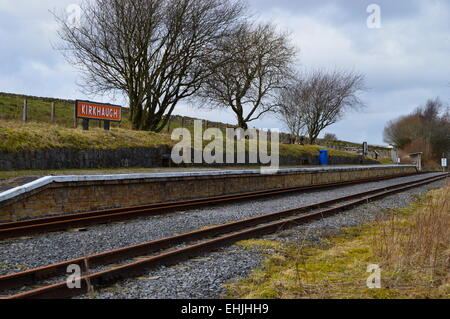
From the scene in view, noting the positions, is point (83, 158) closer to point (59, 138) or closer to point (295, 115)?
point (59, 138)

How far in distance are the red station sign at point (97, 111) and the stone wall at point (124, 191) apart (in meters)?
7.78

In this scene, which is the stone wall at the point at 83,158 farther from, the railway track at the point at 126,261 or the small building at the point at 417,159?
the small building at the point at 417,159

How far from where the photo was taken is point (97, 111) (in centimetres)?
1986

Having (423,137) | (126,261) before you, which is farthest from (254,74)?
(423,137)

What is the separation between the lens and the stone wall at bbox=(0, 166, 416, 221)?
938cm

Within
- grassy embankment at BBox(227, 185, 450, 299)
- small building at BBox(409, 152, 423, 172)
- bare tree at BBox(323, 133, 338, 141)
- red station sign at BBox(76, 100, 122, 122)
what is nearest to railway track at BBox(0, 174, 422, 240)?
grassy embankment at BBox(227, 185, 450, 299)

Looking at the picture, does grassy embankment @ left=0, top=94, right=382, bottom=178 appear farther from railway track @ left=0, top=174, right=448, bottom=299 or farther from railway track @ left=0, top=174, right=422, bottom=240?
railway track @ left=0, top=174, right=448, bottom=299

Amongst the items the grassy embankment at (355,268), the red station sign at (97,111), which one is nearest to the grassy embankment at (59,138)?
the red station sign at (97,111)

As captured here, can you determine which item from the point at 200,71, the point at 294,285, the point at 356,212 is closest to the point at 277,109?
the point at 200,71

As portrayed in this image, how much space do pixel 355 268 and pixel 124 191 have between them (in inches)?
307

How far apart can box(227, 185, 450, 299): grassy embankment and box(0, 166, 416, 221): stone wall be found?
5223 millimetres

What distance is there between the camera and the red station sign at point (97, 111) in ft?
62.1

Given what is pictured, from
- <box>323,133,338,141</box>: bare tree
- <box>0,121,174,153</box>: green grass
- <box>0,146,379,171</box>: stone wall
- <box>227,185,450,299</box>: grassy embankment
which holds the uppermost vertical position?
<box>323,133,338,141</box>: bare tree
